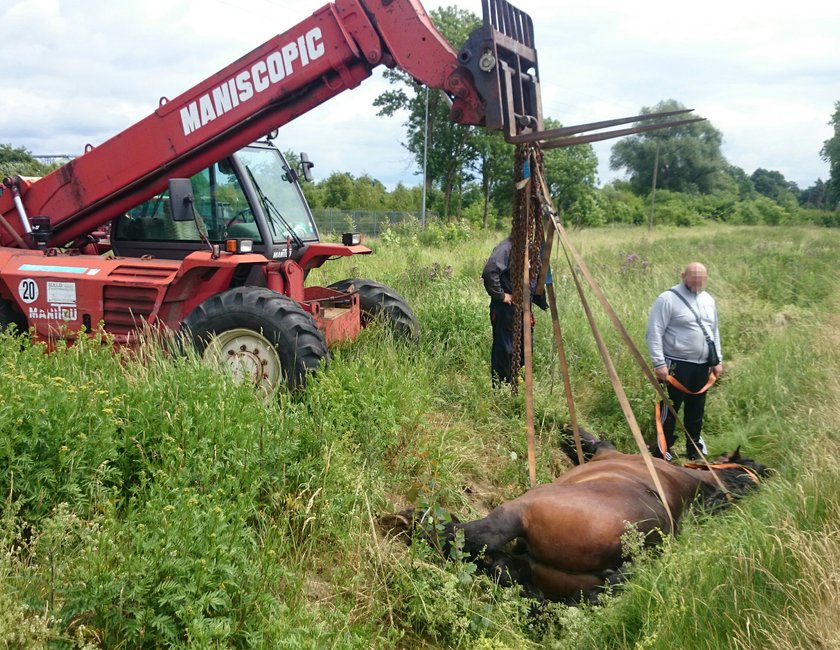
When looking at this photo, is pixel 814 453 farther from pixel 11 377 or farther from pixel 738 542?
pixel 11 377

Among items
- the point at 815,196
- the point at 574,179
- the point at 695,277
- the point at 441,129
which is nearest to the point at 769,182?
the point at 815,196

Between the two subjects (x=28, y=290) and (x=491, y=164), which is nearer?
(x=28, y=290)

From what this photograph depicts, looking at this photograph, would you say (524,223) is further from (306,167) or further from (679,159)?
(679,159)

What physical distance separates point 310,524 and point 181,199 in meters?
3.22

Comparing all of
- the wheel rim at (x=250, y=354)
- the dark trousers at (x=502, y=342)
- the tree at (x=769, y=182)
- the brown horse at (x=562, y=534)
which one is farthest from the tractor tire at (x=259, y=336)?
A: the tree at (x=769, y=182)

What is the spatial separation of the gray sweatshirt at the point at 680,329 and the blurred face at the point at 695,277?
62mm

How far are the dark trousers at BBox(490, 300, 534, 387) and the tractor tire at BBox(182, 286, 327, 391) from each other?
85.1 inches

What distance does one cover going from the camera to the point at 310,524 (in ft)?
13.8

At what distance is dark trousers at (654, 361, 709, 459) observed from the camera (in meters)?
7.07

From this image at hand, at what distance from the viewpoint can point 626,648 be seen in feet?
11.6

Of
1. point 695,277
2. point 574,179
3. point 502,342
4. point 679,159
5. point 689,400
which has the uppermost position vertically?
point 679,159

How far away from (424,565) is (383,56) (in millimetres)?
4145

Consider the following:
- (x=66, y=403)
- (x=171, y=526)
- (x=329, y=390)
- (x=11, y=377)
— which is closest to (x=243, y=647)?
(x=171, y=526)

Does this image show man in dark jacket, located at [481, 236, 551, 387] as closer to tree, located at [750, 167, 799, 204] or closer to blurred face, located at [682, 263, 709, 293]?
blurred face, located at [682, 263, 709, 293]
